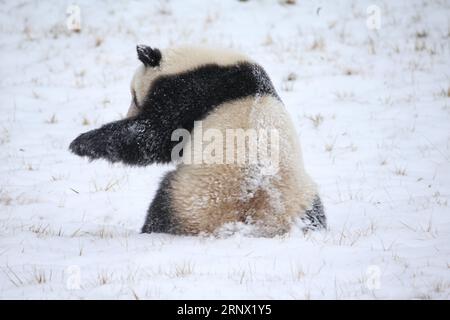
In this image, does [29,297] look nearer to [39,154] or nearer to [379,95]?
[39,154]

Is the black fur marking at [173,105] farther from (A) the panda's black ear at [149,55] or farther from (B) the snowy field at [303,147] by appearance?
(B) the snowy field at [303,147]

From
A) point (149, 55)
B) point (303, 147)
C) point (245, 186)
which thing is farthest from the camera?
point (303, 147)

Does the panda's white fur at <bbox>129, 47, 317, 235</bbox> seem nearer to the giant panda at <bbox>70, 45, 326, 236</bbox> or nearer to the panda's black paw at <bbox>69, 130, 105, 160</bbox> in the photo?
the giant panda at <bbox>70, 45, 326, 236</bbox>

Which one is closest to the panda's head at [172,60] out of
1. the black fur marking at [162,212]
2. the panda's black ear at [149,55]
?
the panda's black ear at [149,55]

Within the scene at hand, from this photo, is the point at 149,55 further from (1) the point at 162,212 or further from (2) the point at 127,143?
(1) the point at 162,212

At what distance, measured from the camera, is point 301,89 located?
983cm

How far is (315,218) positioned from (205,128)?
1.23 metres

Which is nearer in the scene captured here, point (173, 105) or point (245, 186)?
point (245, 186)

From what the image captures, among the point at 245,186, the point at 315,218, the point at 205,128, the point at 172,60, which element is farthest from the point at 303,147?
the point at 245,186

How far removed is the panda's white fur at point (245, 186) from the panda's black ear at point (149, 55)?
0.54m

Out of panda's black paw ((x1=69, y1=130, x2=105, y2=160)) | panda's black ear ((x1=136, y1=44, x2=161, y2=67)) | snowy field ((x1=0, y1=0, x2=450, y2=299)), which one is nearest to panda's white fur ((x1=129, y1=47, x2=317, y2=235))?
snowy field ((x1=0, y1=0, x2=450, y2=299))

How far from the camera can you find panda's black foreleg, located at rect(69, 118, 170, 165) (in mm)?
4500

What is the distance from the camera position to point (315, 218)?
14.2ft

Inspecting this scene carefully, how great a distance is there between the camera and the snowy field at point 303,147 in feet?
10.7
